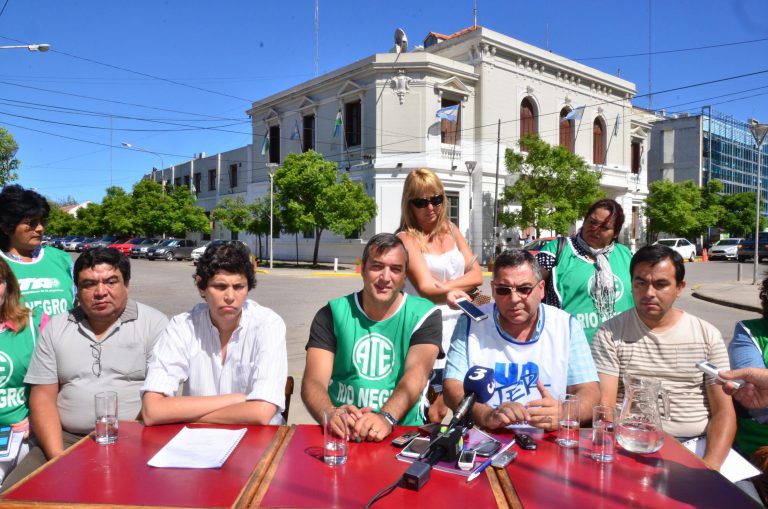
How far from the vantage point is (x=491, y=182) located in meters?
29.4

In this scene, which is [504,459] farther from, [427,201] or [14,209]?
[14,209]

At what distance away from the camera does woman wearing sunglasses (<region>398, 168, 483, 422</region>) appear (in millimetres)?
3666

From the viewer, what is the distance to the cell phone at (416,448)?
222 centimetres

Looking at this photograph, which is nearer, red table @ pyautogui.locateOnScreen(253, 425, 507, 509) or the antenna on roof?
red table @ pyautogui.locateOnScreen(253, 425, 507, 509)

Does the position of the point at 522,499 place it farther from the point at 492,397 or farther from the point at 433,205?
the point at 433,205

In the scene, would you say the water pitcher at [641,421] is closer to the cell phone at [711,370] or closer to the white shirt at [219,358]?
the cell phone at [711,370]

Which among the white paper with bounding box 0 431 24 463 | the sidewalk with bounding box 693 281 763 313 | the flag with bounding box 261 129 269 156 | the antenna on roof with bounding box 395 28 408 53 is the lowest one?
the sidewalk with bounding box 693 281 763 313

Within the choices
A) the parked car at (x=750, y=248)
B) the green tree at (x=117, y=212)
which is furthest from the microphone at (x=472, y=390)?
the green tree at (x=117, y=212)

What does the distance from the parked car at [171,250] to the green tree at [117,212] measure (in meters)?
9.90

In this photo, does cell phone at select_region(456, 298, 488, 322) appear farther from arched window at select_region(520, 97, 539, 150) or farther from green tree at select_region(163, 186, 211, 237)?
green tree at select_region(163, 186, 211, 237)

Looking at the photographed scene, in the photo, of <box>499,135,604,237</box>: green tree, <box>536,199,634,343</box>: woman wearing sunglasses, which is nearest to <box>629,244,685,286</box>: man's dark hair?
<box>536,199,634,343</box>: woman wearing sunglasses

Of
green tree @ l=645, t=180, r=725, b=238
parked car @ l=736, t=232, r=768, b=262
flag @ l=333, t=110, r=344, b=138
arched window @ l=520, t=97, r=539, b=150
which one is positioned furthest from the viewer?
green tree @ l=645, t=180, r=725, b=238

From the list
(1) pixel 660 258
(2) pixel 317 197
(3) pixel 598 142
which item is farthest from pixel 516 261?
(3) pixel 598 142

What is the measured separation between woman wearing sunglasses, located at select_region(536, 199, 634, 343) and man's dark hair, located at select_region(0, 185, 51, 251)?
144 inches
